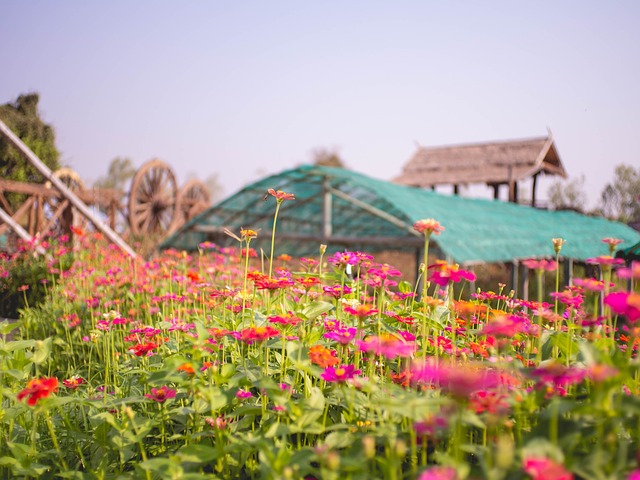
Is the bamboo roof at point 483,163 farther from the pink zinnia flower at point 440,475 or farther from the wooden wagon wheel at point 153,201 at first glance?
the pink zinnia flower at point 440,475

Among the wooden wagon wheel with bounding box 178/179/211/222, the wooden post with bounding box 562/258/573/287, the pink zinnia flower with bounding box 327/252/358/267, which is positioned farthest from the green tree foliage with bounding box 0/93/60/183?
the wooden post with bounding box 562/258/573/287

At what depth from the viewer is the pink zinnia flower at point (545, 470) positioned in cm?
80

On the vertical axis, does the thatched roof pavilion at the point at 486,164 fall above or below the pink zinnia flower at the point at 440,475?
above

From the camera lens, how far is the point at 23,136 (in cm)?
823

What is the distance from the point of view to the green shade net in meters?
7.73

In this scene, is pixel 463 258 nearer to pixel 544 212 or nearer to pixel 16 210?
pixel 16 210

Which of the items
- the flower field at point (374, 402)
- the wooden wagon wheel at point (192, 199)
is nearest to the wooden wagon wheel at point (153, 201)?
the wooden wagon wheel at point (192, 199)

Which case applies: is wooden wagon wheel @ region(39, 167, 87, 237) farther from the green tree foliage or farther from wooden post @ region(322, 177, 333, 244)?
wooden post @ region(322, 177, 333, 244)

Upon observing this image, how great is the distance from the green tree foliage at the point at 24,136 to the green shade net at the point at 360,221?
2617 mm

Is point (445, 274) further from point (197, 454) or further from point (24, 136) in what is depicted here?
point (24, 136)

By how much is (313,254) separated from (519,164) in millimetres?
10424

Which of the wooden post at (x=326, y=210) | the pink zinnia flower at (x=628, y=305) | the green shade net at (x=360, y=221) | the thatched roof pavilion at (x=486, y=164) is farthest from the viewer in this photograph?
the thatched roof pavilion at (x=486, y=164)

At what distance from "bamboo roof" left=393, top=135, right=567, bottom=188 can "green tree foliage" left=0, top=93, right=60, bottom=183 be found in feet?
37.9

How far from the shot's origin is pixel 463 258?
7.05m
